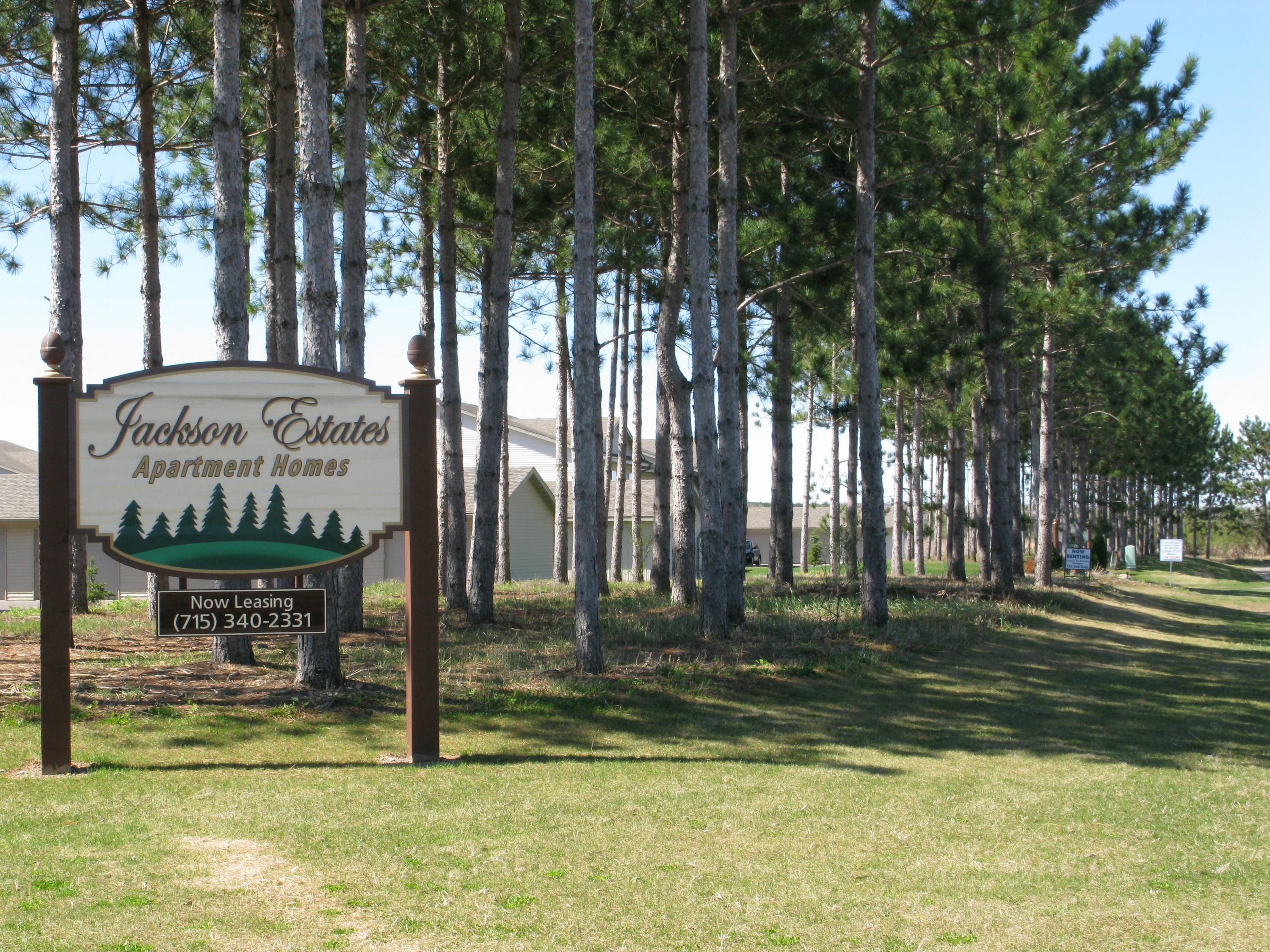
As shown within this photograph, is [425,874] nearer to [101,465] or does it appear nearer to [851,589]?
[101,465]

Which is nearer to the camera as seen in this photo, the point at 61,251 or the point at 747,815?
the point at 747,815

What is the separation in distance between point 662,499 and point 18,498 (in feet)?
64.8

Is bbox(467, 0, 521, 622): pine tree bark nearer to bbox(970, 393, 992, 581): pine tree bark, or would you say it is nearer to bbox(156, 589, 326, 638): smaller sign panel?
bbox(156, 589, 326, 638): smaller sign panel

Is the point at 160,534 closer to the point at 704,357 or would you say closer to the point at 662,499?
the point at 704,357

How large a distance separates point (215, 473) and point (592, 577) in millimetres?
4546

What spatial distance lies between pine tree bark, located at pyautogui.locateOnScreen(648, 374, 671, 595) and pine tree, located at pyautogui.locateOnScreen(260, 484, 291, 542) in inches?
509

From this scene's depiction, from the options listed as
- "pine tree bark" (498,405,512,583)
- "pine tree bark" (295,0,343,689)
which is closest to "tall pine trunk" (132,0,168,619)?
"pine tree bark" (295,0,343,689)

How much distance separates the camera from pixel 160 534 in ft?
25.1

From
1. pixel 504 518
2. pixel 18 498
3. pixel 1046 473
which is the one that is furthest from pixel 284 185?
pixel 18 498

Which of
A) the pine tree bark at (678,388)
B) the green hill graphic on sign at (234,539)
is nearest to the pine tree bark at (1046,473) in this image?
the pine tree bark at (678,388)

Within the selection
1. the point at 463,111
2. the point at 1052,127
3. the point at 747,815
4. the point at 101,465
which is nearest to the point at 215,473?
the point at 101,465

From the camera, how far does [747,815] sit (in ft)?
22.7

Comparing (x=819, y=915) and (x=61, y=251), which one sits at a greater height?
(x=61, y=251)

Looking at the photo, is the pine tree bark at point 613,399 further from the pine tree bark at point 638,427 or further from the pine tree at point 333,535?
the pine tree at point 333,535
